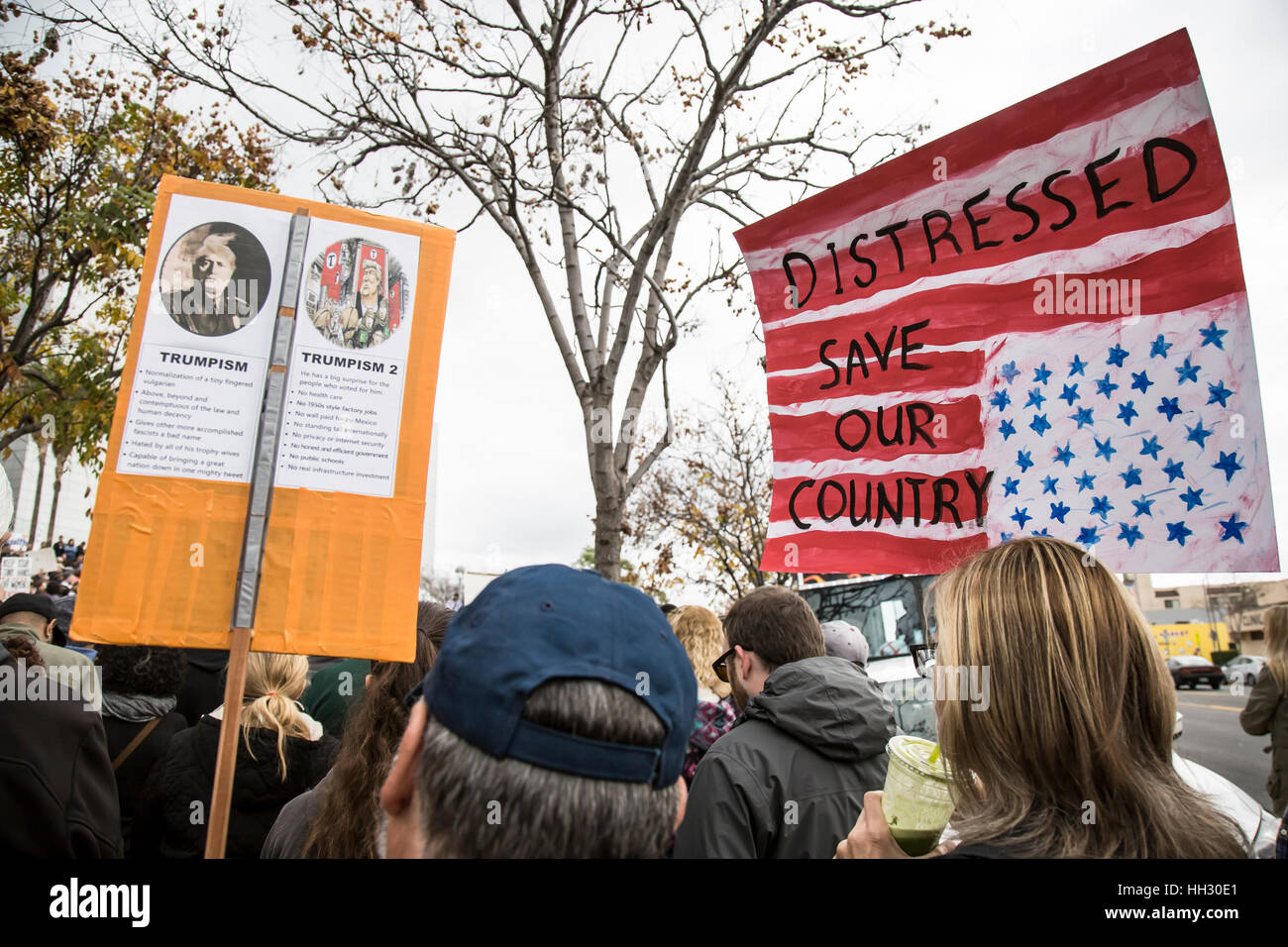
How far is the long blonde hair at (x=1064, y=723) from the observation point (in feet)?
4.35

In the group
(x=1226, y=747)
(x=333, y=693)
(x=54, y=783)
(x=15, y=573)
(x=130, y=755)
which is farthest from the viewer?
(x=1226, y=747)

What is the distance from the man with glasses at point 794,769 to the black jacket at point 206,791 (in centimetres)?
143

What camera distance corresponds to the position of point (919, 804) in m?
1.63

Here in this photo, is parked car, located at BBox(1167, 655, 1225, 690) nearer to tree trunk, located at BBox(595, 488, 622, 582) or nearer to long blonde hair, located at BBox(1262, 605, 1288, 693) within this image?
long blonde hair, located at BBox(1262, 605, 1288, 693)

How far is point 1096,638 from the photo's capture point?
1444 millimetres

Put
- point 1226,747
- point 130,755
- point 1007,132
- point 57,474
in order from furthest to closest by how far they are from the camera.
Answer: point 57,474 → point 1226,747 → point 130,755 → point 1007,132

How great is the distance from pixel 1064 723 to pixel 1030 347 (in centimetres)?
163

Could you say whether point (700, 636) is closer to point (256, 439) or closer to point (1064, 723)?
point (256, 439)

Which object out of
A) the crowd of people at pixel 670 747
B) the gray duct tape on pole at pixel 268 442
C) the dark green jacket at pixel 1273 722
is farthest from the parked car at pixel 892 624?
the gray duct tape on pole at pixel 268 442

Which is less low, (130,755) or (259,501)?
(259,501)

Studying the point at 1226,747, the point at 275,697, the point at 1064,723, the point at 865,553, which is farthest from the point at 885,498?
the point at 1226,747

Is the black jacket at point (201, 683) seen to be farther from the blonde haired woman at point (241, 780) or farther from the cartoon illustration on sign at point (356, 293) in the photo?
the cartoon illustration on sign at point (356, 293)
